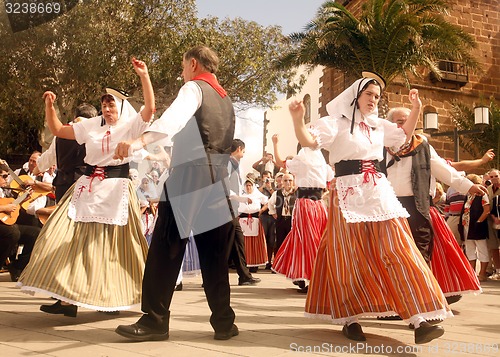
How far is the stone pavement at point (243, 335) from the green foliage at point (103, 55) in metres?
16.1

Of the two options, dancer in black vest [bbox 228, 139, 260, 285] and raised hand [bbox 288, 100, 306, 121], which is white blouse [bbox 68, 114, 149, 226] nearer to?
raised hand [bbox 288, 100, 306, 121]

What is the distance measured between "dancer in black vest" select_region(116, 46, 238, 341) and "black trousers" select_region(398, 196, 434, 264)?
75.1 inches

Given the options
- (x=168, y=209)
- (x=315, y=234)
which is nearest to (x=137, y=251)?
(x=168, y=209)

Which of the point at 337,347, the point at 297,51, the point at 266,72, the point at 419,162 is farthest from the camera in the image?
the point at 266,72

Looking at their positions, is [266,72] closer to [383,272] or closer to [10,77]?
[10,77]

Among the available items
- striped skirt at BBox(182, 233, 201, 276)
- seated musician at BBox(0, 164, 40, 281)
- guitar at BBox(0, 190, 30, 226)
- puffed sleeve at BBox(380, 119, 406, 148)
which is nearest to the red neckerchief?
puffed sleeve at BBox(380, 119, 406, 148)

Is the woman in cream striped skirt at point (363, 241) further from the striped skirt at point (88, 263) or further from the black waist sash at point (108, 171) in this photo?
the black waist sash at point (108, 171)

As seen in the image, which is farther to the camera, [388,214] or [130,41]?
[130,41]

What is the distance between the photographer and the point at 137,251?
15.6 ft

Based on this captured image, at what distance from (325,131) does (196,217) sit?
1.11 meters

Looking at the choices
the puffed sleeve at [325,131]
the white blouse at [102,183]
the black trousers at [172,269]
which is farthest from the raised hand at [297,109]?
the white blouse at [102,183]

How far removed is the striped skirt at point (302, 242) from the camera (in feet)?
23.2

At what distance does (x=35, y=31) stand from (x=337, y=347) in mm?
19403

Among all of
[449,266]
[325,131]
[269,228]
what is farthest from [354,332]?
[269,228]
